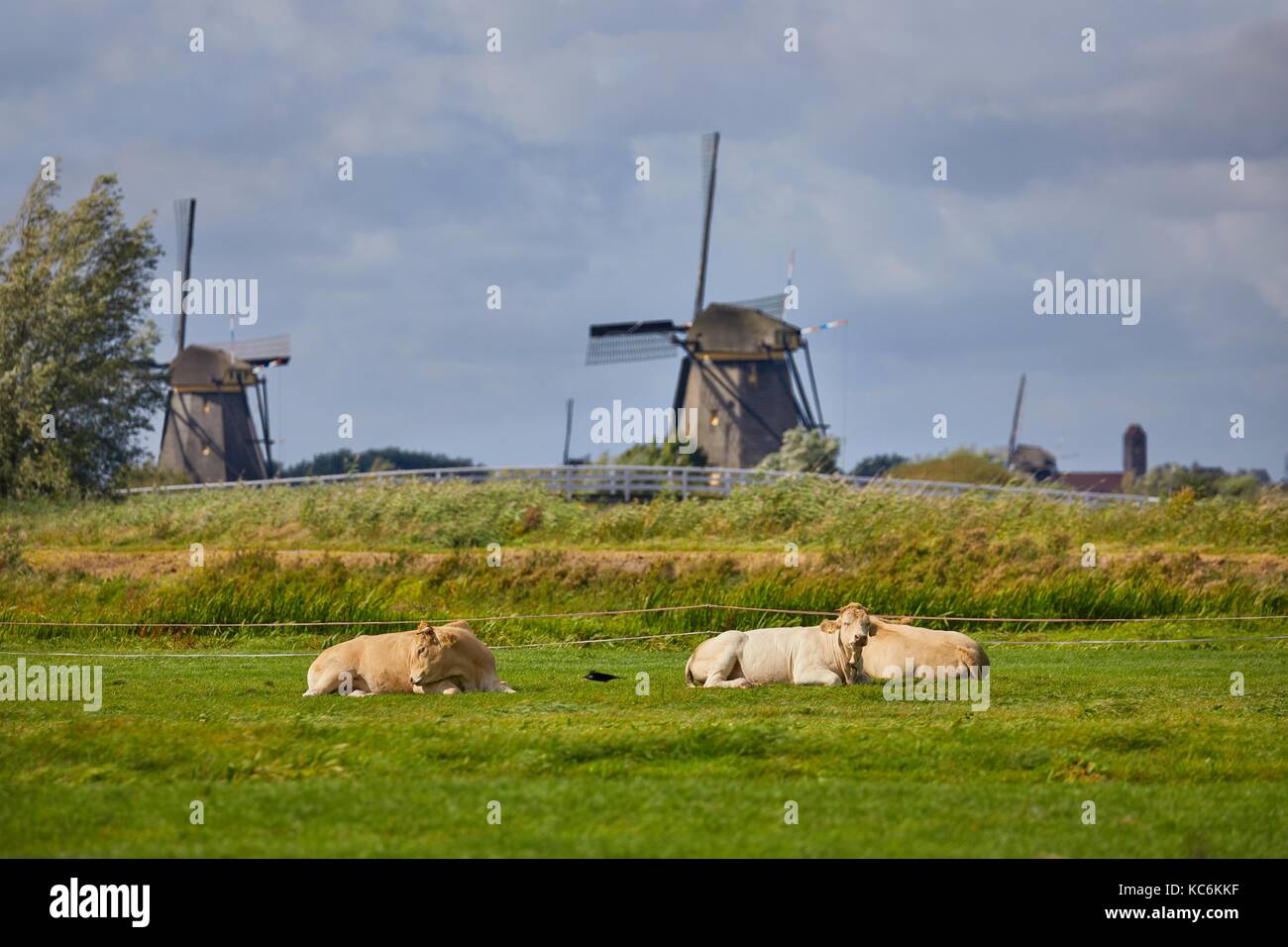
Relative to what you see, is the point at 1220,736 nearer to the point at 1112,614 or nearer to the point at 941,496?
the point at 1112,614

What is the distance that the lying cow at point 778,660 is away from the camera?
15.1 meters

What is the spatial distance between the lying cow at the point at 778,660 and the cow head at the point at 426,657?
104 inches

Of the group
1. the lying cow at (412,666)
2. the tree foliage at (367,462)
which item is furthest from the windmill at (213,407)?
the lying cow at (412,666)

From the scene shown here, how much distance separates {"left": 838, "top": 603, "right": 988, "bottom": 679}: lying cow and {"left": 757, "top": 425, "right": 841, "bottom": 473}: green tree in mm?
38958

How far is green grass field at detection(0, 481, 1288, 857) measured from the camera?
26.5 ft

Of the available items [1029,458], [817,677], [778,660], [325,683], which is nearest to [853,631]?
[817,677]

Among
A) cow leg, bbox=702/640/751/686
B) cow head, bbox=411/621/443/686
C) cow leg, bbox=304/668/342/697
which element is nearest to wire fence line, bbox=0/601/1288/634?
cow leg, bbox=702/640/751/686

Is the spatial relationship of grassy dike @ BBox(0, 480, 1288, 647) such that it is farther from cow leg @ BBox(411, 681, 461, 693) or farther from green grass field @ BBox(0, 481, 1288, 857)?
cow leg @ BBox(411, 681, 461, 693)

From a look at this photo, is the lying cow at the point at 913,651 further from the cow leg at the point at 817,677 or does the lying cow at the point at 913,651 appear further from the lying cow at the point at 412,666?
the lying cow at the point at 412,666

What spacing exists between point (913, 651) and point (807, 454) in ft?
135

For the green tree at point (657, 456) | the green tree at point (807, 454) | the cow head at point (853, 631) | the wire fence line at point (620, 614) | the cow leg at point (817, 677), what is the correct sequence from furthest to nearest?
the green tree at point (657, 456) < the green tree at point (807, 454) < the wire fence line at point (620, 614) < the cow leg at point (817, 677) < the cow head at point (853, 631)

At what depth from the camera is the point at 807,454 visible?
2207 inches

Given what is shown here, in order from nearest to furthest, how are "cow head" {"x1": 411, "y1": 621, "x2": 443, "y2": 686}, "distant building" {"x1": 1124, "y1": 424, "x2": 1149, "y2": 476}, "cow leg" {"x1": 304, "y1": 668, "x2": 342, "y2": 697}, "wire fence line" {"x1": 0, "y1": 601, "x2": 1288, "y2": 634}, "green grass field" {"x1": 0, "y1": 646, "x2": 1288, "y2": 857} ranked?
1. "green grass field" {"x1": 0, "y1": 646, "x2": 1288, "y2": 857}
2. "cow head" {"x1": 411, "y1": 621, "x2": 443, "y2": 686}
3. "cow leg" {"x1": 304, "y1": 668, "x2": 342, "y2": 697}
4. "wire fence line" {"x1": 0, "y1": 601, "x2": 1288, "y2": 634}
5. "distant building" {"x1": 1124, "y1": 424, "x2": 1149, "y2": 476}
